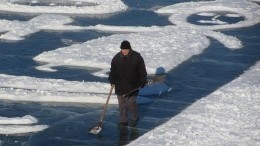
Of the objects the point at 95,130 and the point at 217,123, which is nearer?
the point at 95,130

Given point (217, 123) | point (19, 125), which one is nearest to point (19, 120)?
point (19, 125)

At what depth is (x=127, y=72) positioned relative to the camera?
10.9 meters

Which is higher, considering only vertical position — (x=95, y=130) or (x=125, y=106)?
(x=125, y=106)

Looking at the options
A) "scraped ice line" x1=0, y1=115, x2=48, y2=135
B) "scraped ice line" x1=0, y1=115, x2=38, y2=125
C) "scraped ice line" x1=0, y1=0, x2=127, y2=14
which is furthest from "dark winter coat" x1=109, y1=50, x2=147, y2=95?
"scraped ice line" x1=0, y1=0, x2=127, y2=14

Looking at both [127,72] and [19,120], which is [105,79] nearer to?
[19,120]

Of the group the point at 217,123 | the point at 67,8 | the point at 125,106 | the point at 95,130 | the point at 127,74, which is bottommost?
the point at 217,123

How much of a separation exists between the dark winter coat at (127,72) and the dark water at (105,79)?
914 mm

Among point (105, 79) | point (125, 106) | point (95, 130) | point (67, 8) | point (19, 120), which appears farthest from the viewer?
point (67, 8)

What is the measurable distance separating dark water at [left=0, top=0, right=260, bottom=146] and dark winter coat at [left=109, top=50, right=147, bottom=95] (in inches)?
36.0

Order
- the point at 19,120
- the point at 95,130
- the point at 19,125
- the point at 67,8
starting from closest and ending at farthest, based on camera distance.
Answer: the point at 95,130 < the point at 19,125 < the point at 19,120 < the point at 67,8

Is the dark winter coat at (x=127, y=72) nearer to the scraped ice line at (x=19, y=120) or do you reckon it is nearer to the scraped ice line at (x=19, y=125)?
the scraped ice line at (x=19, y=125)

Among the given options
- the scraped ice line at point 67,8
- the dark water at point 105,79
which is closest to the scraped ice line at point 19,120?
the dark water at point 105,79

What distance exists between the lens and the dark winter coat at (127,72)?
1091 centimetres

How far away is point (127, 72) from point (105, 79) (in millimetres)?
3943
